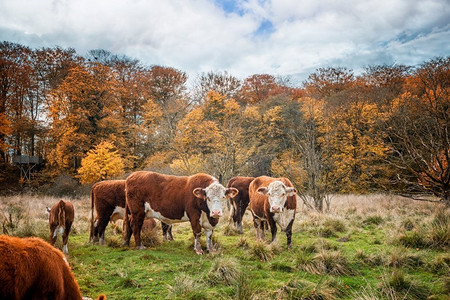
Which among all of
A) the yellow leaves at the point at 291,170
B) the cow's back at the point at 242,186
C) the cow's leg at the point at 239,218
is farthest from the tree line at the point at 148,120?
the cow's leg at the point at 239,218

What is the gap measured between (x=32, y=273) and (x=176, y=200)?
17.9ft

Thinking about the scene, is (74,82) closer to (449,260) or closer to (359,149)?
(359,149)

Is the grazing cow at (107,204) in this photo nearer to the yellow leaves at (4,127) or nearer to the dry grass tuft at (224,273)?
the dry grass tuft at (224,273)

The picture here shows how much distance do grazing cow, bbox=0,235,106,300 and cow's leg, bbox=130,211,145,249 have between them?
524 cm

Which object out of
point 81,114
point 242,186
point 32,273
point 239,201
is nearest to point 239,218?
point 239,201

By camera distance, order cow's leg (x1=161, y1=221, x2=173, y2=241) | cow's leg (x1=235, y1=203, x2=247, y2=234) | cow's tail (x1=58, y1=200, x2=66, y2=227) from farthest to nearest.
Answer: cow's leg (x1=235, y1=203, x2=247, y2=234) < cow's leg (x1=161, y1=221, x2=173, y2=241) < cow's tail (x1=58, y1=200, x2=66, y2=227)

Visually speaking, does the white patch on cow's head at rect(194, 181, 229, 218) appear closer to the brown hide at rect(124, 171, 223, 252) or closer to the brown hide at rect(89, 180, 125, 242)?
the brown hide at rect(124, 171, 223, 252)

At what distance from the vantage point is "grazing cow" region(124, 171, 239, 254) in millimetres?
7406

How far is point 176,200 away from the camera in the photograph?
781 centimetres

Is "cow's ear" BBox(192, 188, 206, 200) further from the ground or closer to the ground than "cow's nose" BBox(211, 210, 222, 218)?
further from the ground

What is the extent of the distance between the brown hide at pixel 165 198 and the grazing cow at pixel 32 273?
4.96 metres

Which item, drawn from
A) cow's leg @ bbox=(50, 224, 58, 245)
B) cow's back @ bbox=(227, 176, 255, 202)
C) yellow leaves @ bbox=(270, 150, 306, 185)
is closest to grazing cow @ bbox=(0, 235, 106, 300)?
cow's leg @ bbox=(50, 224, 58, 245)

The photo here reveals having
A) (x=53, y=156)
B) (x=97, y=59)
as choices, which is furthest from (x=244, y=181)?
(x=97, y=59)

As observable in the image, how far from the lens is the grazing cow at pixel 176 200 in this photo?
7.41 metres
